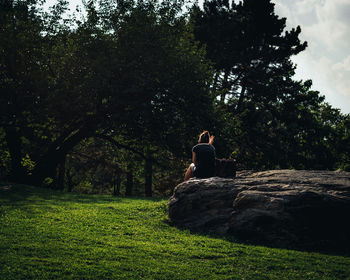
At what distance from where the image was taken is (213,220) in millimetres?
10672

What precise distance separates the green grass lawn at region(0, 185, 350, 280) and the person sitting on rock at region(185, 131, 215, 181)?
255cm

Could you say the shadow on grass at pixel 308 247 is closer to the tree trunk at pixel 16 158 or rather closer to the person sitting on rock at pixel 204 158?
the person sitting on rock at pixel 204 158

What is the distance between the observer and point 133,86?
732 inches

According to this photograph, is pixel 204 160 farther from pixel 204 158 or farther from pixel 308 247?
pixel 308 247

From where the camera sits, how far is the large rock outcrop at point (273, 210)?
30.5 ft

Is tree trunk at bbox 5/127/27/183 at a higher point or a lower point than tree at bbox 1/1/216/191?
lower

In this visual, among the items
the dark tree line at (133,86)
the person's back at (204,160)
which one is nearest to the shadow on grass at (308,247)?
the person's back at (204,160)

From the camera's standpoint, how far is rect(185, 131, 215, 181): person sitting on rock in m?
12.2

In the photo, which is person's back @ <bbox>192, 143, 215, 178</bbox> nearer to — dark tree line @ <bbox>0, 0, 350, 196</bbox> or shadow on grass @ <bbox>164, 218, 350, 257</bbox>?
shadow on grass @ <bbox>164, 218, 350, 257</bbox>

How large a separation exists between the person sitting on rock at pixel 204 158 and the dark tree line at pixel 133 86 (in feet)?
22.9

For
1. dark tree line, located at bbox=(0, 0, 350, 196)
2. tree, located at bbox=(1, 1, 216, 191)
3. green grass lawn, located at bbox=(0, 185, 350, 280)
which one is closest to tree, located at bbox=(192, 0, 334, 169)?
dark tree line, located at bbox=(0, 0, 350, 196)

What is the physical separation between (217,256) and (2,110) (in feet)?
46.8

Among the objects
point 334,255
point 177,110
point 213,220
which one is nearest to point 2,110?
point 177,110

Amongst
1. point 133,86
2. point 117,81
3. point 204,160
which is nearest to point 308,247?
point 204,160
